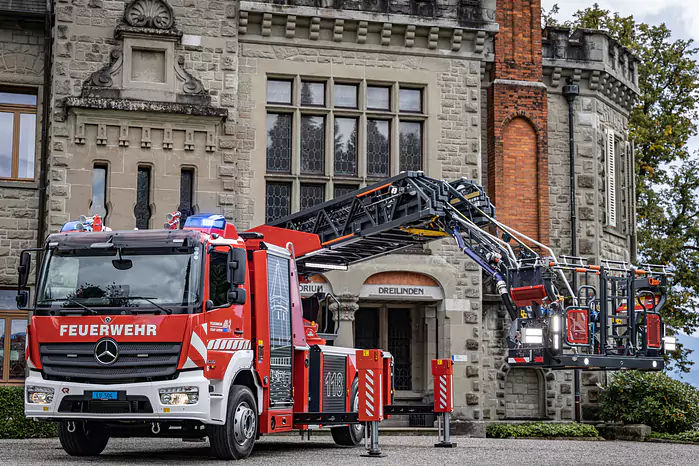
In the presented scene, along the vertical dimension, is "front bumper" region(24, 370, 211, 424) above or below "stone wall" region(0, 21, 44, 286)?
A: below

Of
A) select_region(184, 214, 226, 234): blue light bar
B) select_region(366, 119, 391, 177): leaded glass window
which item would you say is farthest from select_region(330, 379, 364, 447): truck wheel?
select_region(366, 119, 391, 177): leaded glass window

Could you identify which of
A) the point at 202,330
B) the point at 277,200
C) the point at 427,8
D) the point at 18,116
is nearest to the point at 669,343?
the point at 202,330

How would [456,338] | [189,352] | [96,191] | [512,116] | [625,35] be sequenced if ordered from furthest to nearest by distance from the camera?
[625,35] → [512,116] → [456,338] → [96,191] → [189,352]

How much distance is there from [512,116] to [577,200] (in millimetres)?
2898

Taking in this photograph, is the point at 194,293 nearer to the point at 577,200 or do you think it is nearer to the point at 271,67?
the point at 271,67

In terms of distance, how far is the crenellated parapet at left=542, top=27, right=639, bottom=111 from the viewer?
91.6 ft

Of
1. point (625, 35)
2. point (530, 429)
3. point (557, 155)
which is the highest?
point (625, 35)

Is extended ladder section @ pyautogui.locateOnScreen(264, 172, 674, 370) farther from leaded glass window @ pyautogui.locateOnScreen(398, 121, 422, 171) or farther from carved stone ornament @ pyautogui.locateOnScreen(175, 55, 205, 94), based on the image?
leaded glass window @ pyautogui.locateOnScreen(398, 121, 422, 171)

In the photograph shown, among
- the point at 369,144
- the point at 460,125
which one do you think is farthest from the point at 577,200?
the point at 369,144

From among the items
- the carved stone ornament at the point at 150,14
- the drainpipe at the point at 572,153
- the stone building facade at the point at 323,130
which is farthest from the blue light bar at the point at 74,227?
the drainpipe at the point at 572,153

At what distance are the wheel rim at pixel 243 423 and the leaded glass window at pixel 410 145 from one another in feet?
37.6

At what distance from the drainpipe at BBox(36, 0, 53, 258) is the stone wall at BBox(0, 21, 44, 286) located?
0.09 metres

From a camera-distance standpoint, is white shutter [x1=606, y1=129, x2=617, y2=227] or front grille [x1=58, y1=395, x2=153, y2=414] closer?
front grille [x1=58, y1=395, x2=153, y2=414]

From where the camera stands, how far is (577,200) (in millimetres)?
27797
